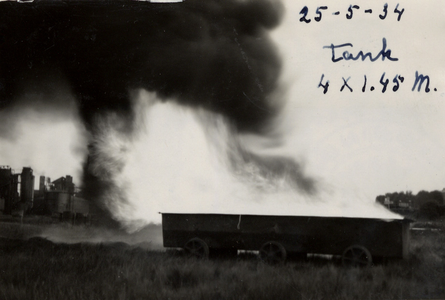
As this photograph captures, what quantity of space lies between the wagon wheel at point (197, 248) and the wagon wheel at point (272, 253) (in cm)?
134

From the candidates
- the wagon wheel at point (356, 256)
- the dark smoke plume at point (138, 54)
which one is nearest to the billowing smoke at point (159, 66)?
the dark smoke plume at point (138, 54)

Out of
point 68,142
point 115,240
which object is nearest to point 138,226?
point 115,240

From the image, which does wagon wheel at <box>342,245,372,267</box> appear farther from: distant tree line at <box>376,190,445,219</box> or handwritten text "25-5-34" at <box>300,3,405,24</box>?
handwritten text "25-5-34" at <box>300,3,405,24</box>

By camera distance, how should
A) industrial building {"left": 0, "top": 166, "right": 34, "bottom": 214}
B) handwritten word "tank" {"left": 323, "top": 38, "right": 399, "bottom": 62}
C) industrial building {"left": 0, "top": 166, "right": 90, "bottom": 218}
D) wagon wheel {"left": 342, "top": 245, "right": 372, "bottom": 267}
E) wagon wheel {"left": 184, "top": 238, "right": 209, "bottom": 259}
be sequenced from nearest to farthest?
handwritten word "tank" {"left": 323, "top": 38, "right": 399, "bottom": 62}
wagon wheel {"left": 342, "top": 245, "right": 372, "bottom": 267}
industrial building {"left": 0, "top": 166, "right": 34, "bottom": 214}
industrial building {"left": 0, "top": 166, "right": 90, "bottom": 218}
wagon wheel {"left": 184, "top": 238, "right": 209, "bottom": 259}

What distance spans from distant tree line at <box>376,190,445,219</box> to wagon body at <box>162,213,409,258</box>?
31 cm

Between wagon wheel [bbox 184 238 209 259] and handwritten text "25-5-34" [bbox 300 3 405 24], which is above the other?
handwritten text "25-5-34" [bbox 300 3 405 24]

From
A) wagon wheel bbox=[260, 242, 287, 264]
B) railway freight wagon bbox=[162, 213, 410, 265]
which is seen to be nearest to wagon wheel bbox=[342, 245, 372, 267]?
railway freight wagon bbox=[162, 213, 410, 265]

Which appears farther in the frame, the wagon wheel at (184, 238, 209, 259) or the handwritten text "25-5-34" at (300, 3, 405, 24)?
the wagon wheel at (184, 238, 209, 259)

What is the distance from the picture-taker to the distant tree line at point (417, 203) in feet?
23.8

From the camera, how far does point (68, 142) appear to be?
8.30 metres

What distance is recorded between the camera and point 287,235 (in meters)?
8.64

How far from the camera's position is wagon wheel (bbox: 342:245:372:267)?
781 cm

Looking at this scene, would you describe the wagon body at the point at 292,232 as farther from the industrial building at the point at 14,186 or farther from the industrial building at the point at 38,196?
the industrial building at the point at 14,186

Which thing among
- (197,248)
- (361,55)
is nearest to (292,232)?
(197,248)
